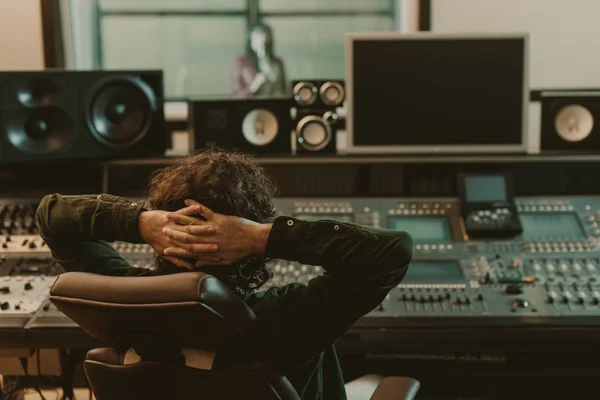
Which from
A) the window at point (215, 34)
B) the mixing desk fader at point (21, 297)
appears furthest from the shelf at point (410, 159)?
the window at point (215, 34)

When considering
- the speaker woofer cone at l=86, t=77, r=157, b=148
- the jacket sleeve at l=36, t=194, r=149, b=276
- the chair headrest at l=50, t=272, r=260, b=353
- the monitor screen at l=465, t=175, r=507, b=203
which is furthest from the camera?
the speaker woofer cone at l=86, t=77, r=157, b=148

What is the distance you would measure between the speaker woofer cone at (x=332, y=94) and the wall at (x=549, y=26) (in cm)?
99

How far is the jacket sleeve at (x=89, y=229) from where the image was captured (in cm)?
124

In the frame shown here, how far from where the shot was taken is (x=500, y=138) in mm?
2420

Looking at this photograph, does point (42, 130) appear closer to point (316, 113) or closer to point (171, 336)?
point (316, 113)

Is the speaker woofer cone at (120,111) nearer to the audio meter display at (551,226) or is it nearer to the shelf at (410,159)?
the shelf at (410,159)

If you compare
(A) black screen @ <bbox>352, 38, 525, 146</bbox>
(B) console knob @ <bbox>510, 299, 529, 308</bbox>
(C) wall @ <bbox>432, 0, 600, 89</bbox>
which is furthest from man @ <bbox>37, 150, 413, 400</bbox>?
(C) wall @ <bbox>432, 0, 600, 89</bbox>

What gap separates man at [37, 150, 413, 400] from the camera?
44.6 inches

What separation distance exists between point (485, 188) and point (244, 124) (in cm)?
82

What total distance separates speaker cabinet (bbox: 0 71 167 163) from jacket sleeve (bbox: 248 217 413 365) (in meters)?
1.44

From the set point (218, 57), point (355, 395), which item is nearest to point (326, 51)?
point (218, 57)

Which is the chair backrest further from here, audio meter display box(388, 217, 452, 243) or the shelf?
the shelf

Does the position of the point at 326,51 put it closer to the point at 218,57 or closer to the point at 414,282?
the point at 218,57

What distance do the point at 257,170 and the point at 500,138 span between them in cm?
139
